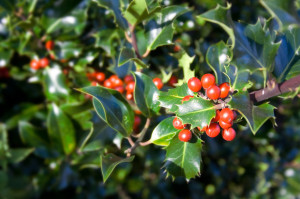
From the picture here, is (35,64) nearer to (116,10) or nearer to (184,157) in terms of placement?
(116,10)

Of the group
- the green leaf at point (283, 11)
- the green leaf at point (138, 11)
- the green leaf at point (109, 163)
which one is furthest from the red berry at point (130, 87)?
the green leaf at point (283, 11)

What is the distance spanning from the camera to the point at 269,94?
1.11 metres

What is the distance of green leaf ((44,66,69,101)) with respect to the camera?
189 centimetres

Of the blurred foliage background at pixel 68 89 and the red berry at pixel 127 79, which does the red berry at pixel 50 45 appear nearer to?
the blurred foliage background at pixel 68 89

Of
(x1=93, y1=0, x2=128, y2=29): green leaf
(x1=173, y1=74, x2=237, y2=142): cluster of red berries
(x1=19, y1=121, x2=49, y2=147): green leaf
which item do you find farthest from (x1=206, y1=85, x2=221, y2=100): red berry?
(x1=19, y1=121, x2=49, y2=147): green leaf

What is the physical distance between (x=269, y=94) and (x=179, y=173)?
438mm

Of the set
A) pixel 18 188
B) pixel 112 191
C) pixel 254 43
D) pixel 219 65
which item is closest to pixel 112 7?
pixel 219 65

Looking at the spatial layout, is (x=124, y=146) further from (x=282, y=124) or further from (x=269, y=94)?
(x=282, y=124)

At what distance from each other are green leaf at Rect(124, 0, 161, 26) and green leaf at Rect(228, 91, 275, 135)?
0.49 m

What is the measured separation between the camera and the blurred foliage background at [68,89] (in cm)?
174

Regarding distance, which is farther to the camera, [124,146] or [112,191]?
[112,191]

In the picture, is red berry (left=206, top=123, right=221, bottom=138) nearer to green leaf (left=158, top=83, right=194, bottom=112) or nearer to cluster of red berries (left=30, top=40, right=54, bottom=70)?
green leaf (left=158, top=83, right=194, bottom=112)

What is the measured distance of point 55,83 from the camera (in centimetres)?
189

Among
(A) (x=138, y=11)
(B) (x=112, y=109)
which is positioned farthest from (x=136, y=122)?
(A) (x=138, y=11)
